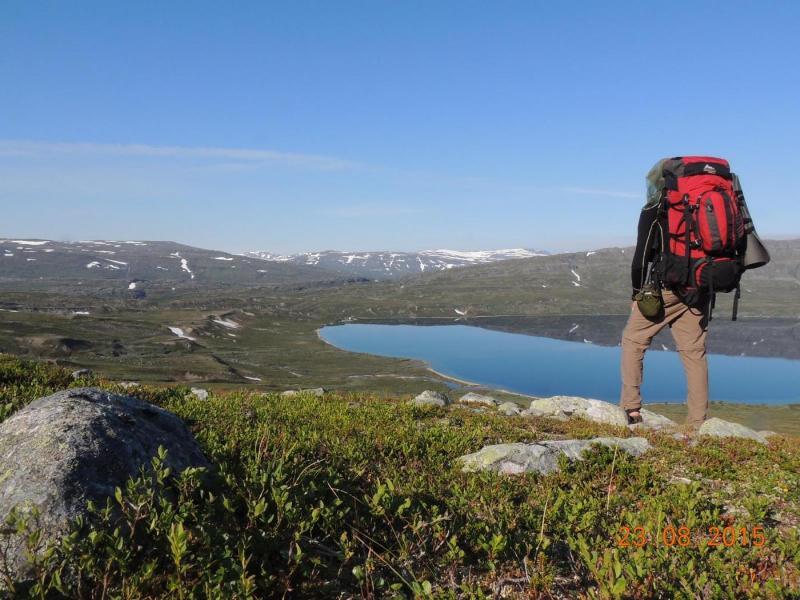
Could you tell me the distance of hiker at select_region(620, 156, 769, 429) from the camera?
8.76 m

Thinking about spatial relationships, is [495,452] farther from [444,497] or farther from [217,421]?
[217,421]

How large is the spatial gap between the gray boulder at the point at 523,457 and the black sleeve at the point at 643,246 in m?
3.46

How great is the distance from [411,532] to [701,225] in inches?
285

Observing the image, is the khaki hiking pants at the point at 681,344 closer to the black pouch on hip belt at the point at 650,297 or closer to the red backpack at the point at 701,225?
the black pouch on hip belt at the point at 650,297

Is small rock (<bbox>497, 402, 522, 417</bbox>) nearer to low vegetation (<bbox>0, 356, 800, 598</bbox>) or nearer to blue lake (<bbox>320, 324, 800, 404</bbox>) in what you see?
low vegetation (<bbox>0, 356, 800, 598</bbox>)

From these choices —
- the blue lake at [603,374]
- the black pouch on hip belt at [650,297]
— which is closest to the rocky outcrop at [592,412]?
the black pouch on hip belt at [650,297]

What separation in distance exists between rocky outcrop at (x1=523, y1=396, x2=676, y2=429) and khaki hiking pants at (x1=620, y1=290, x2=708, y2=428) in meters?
0.77

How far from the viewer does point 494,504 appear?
557 cm

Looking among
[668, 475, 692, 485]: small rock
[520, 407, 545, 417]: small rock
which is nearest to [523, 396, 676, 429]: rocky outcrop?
[520, 407, 545, 417]: small rock

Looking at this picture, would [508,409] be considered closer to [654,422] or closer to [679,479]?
[654,422]

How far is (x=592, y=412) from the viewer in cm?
1307

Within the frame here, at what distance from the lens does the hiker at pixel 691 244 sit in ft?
28.7

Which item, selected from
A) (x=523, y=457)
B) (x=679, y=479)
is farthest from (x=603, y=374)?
(x=523, y=457)

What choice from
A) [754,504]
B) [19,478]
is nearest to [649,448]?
[754,504]
